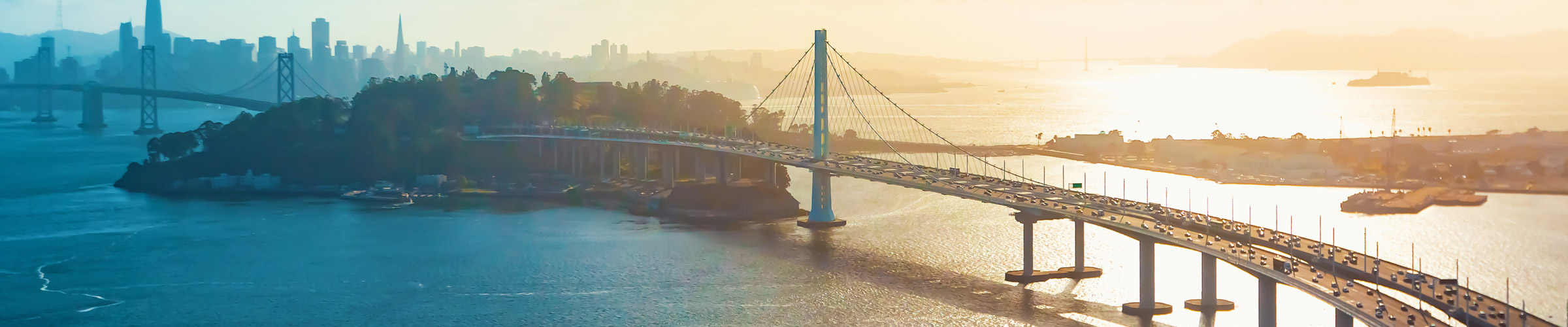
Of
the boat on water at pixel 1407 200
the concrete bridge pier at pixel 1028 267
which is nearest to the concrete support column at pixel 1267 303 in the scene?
the concrete bridge pier at pixel 1028 267

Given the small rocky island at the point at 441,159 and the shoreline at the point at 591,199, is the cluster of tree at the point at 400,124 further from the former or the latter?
the shoreline at the point at 591,199

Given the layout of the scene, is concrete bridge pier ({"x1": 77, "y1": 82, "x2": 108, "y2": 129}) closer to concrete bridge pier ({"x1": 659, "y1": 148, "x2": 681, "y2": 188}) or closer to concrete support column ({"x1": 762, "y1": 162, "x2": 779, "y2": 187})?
concrete bridge pier ({"x1": 659, "y1": 148, "x2": 681, "y2": 188})

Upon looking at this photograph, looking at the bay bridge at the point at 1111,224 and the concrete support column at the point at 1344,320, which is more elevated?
the bay bridge at the point at 1111,224

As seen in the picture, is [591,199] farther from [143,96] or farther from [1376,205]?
[143,96]

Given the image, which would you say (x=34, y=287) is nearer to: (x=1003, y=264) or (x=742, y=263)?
(x=742, y=263)

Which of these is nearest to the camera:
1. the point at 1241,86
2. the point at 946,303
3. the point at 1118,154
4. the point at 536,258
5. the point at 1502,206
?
the point at 946,303

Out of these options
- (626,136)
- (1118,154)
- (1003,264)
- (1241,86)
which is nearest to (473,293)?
(1003,264)

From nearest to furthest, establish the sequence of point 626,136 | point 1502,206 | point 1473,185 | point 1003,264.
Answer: point 1003,264 → point 1502,206 → point 1473,185 → point 626,136

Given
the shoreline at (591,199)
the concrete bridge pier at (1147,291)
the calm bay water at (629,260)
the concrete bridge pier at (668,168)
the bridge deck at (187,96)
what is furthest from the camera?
the bridge deck at (187,96)

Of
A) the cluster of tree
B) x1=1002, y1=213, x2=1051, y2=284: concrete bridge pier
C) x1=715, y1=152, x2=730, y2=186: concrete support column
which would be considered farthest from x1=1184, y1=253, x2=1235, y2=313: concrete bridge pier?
the cluster of tree
